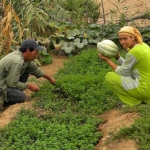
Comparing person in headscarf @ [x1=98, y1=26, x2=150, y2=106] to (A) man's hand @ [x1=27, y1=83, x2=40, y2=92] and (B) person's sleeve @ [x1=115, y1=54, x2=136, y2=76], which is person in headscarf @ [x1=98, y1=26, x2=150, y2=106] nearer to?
(B) person's sleeve @ [x1=115, y1=54, x2=136, y2=76]

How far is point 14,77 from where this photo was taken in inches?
232

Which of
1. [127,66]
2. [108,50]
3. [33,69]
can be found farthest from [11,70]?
[127,66]

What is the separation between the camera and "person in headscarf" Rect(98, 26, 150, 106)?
17.2 feet

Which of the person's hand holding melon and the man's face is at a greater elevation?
the person's hand holding melon

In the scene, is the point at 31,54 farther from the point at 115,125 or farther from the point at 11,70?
the point at 115,125

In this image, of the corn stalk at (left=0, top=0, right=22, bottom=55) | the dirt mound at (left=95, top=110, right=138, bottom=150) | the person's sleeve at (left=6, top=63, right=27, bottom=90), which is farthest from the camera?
the corn stalk at (left=0, top=0, right=22, bottom=55)

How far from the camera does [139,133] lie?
4.49 meters

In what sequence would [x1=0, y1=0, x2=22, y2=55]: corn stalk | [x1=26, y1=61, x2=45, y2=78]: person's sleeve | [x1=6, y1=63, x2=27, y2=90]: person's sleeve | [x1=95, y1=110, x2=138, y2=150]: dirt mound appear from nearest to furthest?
[x1=95, y1=110, x2=138, y2=150]: dirt mound
[x1=6, y1=63, x2=27, y2=90]: person's sleeve
[x1=26, y1=61, x2=45, y2=78]: person's sleeve
[x1=0, y1=0, x2=22, y2=55]: corn stalk

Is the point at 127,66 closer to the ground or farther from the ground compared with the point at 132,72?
farther from the ground

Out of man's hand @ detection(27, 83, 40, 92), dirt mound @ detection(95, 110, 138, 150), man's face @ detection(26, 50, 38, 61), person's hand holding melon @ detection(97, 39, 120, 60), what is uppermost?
person's hand holding melon @ detection(97, 39, 120, 60)

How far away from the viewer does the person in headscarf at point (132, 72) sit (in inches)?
207

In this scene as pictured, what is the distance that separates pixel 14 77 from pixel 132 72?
5.94 feet

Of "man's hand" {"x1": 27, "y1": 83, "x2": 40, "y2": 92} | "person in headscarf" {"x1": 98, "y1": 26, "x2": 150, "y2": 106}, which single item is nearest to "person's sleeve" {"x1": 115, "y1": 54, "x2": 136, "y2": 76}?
"person in headscarf" {"x1": 98, "y1": 26, "x2": 150, "y2": 106}

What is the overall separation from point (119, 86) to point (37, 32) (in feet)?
11.8
